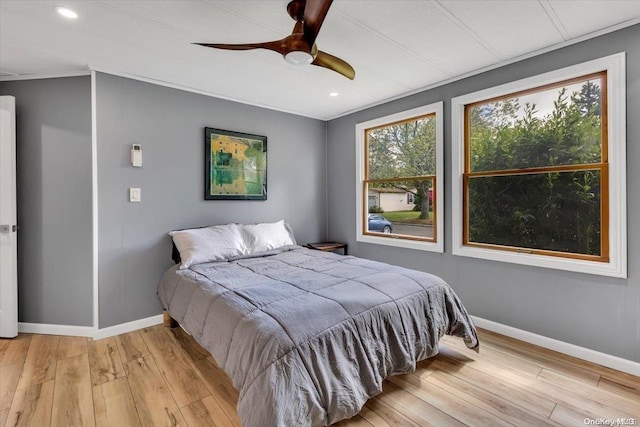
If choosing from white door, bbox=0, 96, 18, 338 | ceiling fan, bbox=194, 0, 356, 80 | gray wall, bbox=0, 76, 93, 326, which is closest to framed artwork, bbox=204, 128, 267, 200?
gray wall, bbox=0, 76, 93, 326

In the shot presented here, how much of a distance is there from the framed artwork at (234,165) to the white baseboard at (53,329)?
1.65 meters

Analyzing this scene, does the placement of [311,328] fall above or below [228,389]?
above

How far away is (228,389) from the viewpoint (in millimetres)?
1978

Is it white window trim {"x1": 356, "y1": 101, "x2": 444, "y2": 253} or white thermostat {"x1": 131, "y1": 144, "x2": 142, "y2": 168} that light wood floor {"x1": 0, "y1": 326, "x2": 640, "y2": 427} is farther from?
white thermostat {"x1": 131, "y1": 144, "x2": 142, "y2": 168}

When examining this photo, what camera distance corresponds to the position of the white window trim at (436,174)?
10.4 ft

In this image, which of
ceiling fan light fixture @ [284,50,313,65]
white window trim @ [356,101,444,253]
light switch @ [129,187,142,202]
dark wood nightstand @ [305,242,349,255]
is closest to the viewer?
ceiling fan light fixture @ [284,50,313,65]

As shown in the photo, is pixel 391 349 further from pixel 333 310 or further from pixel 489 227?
pixel 489 227

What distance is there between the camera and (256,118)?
12.4 feet

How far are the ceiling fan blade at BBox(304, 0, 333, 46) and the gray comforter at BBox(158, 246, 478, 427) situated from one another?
151 centimetres

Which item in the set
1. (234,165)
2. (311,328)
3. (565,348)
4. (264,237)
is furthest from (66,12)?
(565,348)

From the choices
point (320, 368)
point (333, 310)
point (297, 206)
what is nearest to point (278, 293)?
point (333, 310)

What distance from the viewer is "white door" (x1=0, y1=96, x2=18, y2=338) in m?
2.65

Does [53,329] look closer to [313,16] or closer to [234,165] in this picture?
[234,165]

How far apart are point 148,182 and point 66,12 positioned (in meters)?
Answer: 1.45
